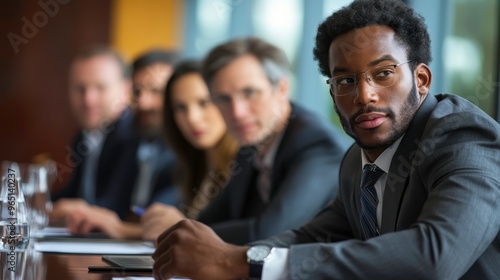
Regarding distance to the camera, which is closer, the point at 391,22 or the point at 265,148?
the point at 391,22

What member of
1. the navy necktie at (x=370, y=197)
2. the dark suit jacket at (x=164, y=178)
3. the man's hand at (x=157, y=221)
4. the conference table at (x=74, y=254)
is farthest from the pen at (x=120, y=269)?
the dark suit jacket at (x=164, y=178)

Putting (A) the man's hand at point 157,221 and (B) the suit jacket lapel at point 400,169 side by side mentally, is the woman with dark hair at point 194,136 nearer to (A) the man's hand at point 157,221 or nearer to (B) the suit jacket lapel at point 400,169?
(A) the man's hand at point 157,221

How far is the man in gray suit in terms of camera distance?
1511 millimetres

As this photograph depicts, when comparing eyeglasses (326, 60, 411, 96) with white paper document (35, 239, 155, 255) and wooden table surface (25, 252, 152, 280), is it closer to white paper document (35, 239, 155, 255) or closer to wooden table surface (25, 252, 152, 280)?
wooden table surface (25, 252, 152, 280)

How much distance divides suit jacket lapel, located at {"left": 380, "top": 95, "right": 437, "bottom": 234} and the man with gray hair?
0.90 meters

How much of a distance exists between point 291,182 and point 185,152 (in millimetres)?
1415

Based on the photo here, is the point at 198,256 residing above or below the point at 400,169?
below

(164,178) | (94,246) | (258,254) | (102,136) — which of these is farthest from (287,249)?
(102,136)

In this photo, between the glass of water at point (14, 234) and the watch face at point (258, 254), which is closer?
the watch face at point (258, 254)

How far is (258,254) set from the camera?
161 cm

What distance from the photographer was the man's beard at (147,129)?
192 inches

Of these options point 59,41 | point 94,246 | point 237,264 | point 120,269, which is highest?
point 59,41

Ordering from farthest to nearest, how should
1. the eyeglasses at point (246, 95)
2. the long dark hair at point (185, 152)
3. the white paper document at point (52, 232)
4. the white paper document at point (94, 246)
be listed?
the long dark hair at point (185, 152), the eyeglasses at point (246, 95), the white paper document at point (52, 232), the white paper document at point (94, 246)

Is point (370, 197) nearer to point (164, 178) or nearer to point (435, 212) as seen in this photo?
point (435, 212)
